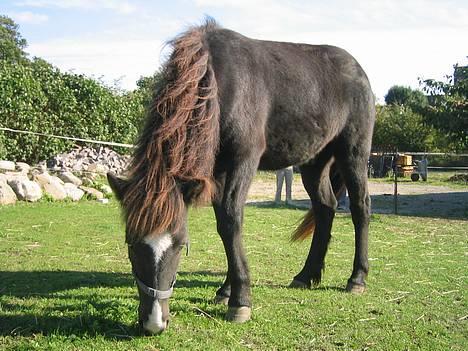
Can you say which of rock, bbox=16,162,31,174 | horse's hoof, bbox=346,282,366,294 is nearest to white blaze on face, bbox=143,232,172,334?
horse's hoof, bbox=346,282,366,294

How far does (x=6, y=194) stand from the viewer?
428 inches

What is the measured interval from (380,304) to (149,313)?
2259mm

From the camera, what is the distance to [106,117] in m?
16.8

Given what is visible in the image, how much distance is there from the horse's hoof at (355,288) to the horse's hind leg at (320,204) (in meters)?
0.33

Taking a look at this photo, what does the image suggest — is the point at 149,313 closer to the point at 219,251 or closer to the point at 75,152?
the point at 219,251

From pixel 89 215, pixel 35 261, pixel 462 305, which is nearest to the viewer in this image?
pixel 462 305

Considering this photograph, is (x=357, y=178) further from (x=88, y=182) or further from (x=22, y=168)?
(x=22, y=168)

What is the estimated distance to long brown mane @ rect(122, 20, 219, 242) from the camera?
338 cm

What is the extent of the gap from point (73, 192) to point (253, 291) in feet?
27.8

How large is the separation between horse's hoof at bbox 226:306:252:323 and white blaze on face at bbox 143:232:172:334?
0.69 metres

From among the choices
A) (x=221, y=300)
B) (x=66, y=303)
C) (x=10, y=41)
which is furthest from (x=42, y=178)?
(x=10, y=41)

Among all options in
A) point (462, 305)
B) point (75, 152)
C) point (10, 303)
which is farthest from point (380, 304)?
point (75, 152)

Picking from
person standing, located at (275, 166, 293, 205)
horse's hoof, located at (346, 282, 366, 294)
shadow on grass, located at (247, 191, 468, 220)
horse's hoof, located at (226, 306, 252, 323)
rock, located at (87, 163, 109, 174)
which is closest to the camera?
horse's hoof, located at (226, 306, 252, 323)

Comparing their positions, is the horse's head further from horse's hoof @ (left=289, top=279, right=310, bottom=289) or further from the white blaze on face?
horse's hoof @ (left=289, top=279, right=310, bottom=289)
